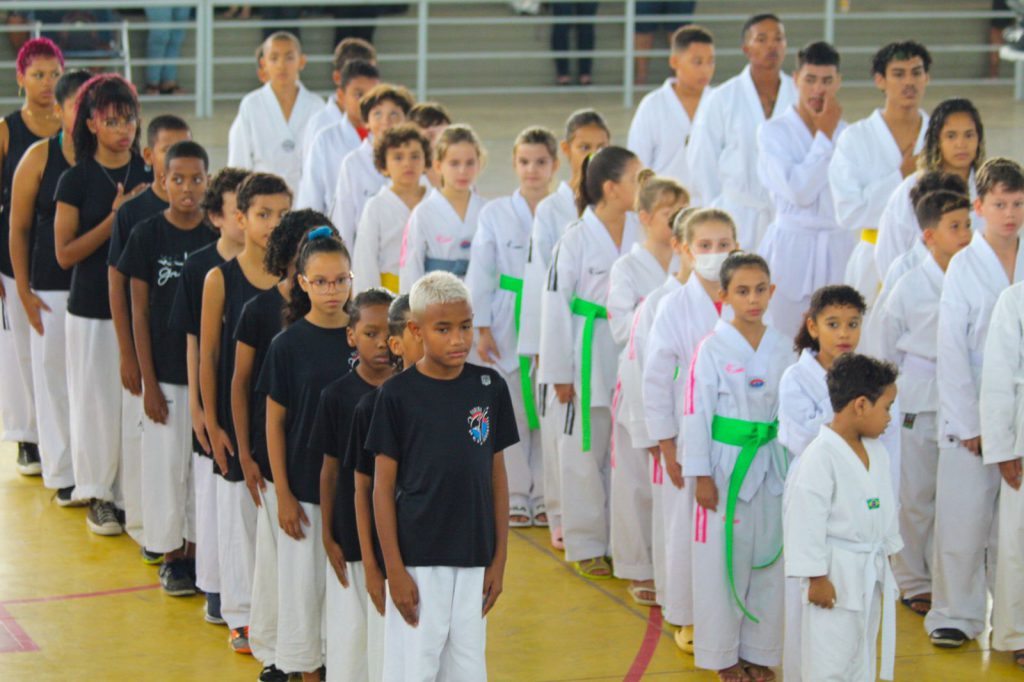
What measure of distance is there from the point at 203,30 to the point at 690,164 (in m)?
5.84

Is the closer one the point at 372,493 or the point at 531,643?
the point at 372,493

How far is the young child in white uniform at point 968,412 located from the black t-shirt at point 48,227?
356cm

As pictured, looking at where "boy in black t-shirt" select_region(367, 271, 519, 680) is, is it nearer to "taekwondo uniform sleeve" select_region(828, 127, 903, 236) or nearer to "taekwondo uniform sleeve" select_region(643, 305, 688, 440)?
"taekwondo uniform sleeve" select_region(643, 305, 688, 440)

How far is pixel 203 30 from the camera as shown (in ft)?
41.2

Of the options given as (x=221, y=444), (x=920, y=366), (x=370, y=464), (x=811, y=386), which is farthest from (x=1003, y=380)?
(x=221, y=444)

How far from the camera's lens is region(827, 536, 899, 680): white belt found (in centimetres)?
470

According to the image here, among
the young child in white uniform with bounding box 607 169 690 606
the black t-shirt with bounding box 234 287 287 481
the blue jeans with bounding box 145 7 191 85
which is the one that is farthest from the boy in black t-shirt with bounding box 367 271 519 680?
the blue jeans with bounding box 145 7 191 85

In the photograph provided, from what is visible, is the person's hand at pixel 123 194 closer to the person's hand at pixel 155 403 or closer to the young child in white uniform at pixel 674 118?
the person's hand at pixel 155 403

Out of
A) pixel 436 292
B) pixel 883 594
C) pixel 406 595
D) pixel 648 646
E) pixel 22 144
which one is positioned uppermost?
pixel 22 144

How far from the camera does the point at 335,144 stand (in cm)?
851

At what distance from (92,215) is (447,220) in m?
1.50

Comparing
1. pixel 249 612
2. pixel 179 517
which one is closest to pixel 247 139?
pixel 179 517

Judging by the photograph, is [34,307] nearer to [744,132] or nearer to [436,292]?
[436,292]

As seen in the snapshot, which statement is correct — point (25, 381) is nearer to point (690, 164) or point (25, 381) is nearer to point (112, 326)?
point (112, 326)
